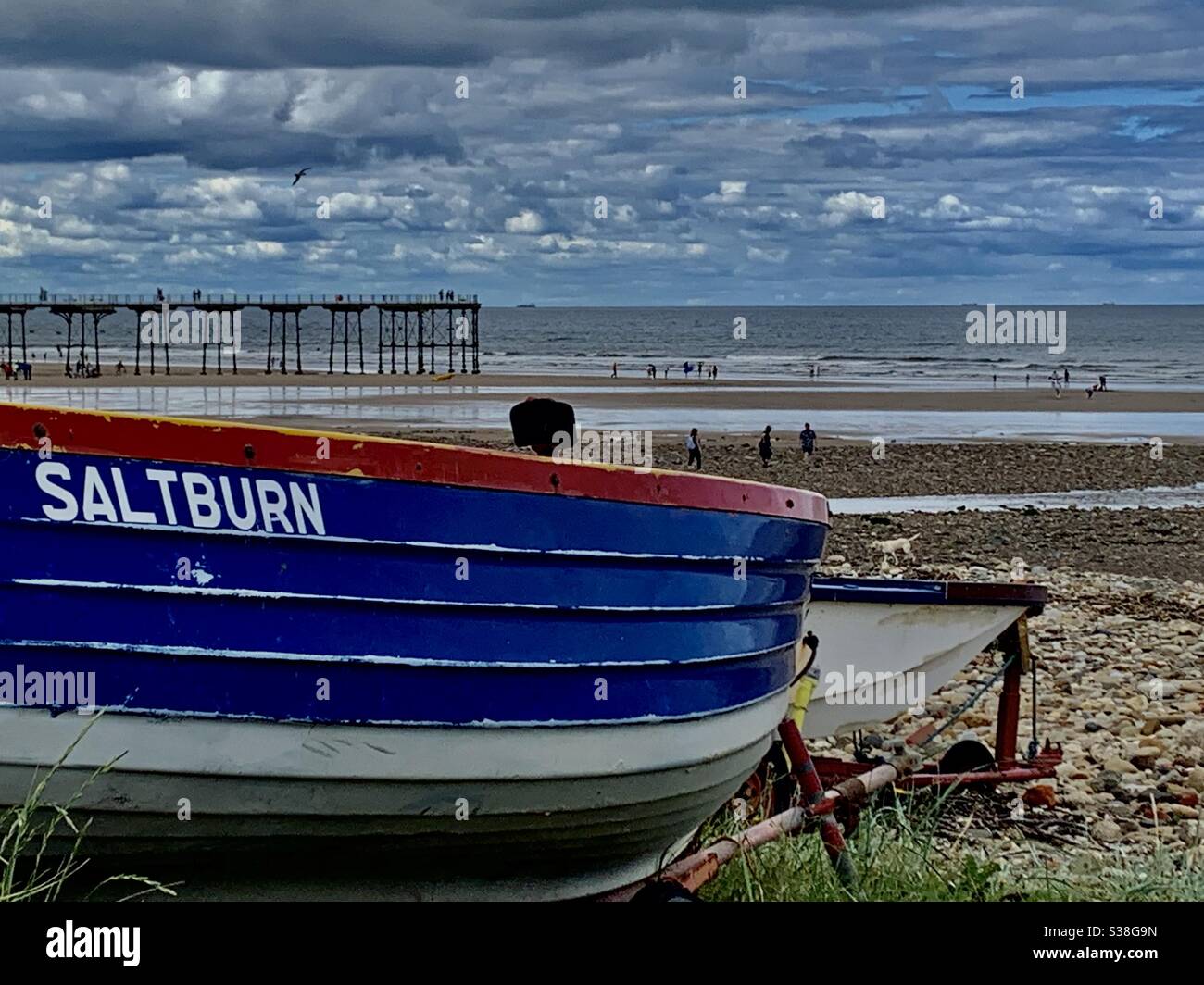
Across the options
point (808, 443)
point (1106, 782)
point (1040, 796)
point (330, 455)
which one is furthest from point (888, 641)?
point (808, 443)

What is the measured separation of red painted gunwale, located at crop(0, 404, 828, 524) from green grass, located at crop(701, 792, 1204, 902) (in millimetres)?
1612

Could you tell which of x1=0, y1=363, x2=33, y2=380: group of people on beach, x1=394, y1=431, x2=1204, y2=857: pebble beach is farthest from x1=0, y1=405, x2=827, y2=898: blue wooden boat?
x1=0, y1=363, x2=33, y2=380: group of people on beach

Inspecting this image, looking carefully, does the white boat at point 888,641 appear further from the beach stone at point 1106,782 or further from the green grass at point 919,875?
the beach stone at point 1106,782

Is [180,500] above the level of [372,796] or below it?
above

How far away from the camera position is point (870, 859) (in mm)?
5953

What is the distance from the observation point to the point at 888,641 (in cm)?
735

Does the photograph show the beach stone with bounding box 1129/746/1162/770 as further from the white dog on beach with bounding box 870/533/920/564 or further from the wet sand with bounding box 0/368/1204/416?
the wet sand with bounding box 0/368/1204/416

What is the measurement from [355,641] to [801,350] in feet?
312

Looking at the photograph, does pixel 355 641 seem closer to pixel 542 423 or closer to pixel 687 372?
pixel 542 423

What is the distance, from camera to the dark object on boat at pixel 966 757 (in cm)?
836

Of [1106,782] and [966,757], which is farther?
[1106,782]

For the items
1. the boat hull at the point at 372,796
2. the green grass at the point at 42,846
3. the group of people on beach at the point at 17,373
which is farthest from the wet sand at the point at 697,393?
the green grass at the point at 42,846

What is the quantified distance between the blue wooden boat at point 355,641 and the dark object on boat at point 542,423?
60cm
